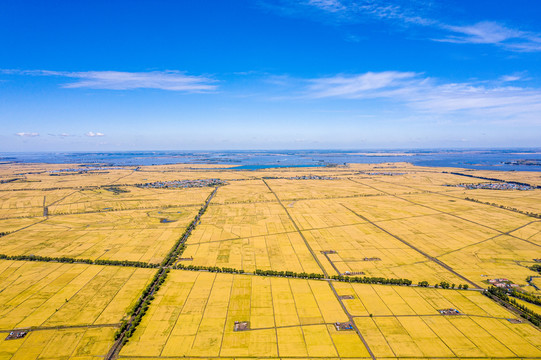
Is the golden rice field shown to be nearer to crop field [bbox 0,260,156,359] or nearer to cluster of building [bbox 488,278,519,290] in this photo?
crop field [bbox 0,260,156,359]

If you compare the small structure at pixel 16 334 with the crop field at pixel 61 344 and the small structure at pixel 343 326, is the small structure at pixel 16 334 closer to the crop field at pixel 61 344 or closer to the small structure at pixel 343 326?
the crop field at pixel 61 344

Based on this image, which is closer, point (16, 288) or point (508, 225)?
point (16, 288)

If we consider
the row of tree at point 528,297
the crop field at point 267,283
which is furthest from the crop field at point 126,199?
the row of tree at point 528,297

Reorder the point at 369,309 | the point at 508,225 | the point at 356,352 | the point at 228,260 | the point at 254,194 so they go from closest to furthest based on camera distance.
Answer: the point at 356,352, the point at 369,309, the point at 228,260, the point at 508,225, the point at 254,194

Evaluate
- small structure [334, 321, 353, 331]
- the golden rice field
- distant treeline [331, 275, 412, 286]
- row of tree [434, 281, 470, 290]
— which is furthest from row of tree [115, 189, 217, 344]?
row of tree [434, 281, 470, 290]

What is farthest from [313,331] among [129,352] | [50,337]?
[50,337]

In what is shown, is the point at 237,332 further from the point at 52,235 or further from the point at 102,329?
the point at 52,235
